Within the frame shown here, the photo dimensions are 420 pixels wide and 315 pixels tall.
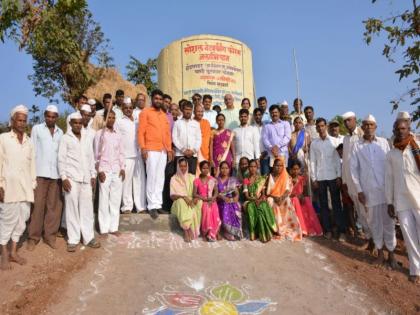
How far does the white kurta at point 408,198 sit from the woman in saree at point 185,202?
8.94ft

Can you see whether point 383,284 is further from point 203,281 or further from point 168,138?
point 168,138

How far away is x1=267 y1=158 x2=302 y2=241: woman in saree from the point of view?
591 centimetres

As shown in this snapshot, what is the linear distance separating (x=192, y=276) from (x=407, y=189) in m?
2.84

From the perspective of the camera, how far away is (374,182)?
5.25m

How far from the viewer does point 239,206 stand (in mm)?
5910

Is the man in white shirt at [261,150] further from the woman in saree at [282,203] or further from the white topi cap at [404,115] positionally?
the white topi cap at [404,115]

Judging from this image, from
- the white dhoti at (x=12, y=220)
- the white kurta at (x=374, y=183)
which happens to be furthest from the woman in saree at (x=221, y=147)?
the white dhoti at (x=12, y=220)

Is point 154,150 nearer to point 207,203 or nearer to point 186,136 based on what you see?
point 186,136

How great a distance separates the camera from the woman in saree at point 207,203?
5.68 meters

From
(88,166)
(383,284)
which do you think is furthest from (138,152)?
(383,284)

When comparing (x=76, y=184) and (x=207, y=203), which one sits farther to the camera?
(x=207, y=203)

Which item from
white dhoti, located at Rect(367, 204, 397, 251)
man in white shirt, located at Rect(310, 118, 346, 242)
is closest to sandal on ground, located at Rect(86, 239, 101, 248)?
man in white shirt, located at Rect(310, 118, 346, 242)

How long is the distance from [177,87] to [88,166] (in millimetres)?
5280

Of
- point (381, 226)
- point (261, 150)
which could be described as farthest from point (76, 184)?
point (381, 226)
